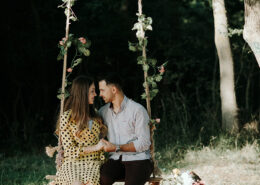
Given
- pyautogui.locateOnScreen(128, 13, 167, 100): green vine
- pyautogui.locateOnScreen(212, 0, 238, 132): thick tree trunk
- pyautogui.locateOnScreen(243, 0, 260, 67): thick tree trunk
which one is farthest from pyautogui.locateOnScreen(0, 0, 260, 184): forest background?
pyautogui.locateOnScreen(128, 13, 167, 100): green vine

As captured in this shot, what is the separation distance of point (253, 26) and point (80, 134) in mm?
2061

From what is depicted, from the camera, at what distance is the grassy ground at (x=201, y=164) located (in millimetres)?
5160

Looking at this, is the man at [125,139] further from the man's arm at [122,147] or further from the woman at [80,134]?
the woman at [80,134]

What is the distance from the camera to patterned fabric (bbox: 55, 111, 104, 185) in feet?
11.2

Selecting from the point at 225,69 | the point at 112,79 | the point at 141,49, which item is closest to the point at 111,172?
the point at 112,79

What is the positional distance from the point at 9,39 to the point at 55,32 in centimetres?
97

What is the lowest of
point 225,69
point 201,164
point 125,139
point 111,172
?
point 201,164

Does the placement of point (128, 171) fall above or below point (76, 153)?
below

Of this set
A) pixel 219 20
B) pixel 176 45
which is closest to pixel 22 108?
pixel 176 45

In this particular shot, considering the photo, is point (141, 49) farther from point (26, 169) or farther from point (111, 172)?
point (26, 169)

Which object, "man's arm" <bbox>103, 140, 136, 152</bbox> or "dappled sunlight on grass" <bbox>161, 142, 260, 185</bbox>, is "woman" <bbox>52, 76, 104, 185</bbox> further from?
"dappled sunlight on grass" <bbox>161, 142, 260, 185</bbox>

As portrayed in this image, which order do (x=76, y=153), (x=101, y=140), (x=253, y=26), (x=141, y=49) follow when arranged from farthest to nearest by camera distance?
1. (x=253, y=26)
2. (x=141, y=49)
3. (x=76, y=153)
4. (x=101, y=140)

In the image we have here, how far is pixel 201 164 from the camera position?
5.87m

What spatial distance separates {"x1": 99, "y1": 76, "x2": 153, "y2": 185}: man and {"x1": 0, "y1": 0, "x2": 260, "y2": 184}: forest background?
4034 millimetres
